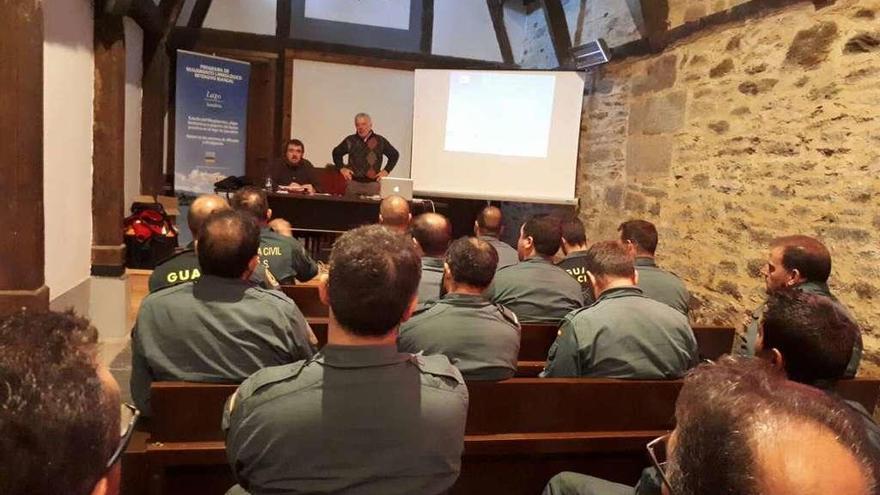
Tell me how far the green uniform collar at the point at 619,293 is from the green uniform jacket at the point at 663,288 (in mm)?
949

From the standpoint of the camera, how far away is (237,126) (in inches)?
300

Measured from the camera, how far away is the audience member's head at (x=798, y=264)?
292cm

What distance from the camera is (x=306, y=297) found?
3422 mm

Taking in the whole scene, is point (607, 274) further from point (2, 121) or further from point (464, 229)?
point (464, 229)

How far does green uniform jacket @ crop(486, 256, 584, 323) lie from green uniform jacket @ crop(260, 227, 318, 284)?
45.4 inches

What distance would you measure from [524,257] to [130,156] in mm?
3871

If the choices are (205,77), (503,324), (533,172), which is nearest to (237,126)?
(205,77)

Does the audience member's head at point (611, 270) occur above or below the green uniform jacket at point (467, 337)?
above

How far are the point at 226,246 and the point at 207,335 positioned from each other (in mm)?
306

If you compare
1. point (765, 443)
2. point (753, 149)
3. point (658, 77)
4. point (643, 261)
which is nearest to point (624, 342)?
point (643, 261)

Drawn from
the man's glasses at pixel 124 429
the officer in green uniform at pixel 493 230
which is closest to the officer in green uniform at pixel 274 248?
the officer in green uniform at pixel 493 230

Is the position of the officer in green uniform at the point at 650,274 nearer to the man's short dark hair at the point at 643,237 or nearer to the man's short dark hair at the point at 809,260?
the man's short dark hair at the point at 643,237

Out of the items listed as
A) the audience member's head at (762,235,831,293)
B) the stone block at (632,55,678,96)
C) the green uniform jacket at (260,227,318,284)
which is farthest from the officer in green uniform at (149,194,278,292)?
the stone block at (632,55,678,96)

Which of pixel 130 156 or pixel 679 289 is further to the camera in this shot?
pixel 130 156
